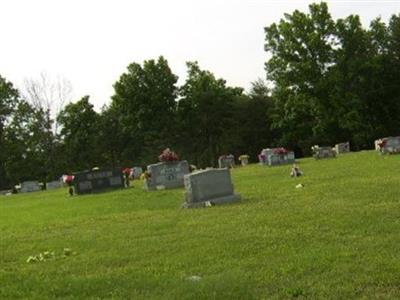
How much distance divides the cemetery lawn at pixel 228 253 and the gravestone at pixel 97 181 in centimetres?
1584

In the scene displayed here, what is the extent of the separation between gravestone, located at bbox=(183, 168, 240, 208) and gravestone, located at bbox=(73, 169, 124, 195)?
14.9 m

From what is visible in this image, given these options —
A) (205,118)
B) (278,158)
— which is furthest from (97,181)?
(205,118)

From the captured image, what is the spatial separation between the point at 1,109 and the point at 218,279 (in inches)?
2505

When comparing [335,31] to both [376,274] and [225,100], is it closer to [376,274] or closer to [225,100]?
[225,100]

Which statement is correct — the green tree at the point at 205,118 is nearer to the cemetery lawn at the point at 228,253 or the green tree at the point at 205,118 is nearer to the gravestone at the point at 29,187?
the gravestone at the point at 29,187

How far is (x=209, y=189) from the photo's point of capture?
15.5 meters

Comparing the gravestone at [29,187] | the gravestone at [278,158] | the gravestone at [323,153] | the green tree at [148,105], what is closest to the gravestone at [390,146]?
the gravestone at [278,158]

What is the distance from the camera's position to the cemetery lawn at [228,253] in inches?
250

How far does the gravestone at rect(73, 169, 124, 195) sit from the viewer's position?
2988 cm

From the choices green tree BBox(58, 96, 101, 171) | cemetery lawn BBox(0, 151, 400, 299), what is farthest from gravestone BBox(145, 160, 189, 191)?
green tree BBox(58, 96, 101, 171)

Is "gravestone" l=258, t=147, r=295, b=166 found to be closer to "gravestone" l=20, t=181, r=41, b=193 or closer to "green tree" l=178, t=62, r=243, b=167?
"gravestone" l=20, t=181, r=41, b=193

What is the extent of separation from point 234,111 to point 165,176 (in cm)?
4232

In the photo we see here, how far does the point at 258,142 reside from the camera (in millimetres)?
66812

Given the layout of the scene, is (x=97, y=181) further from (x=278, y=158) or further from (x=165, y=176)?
(x=278, y=158)
